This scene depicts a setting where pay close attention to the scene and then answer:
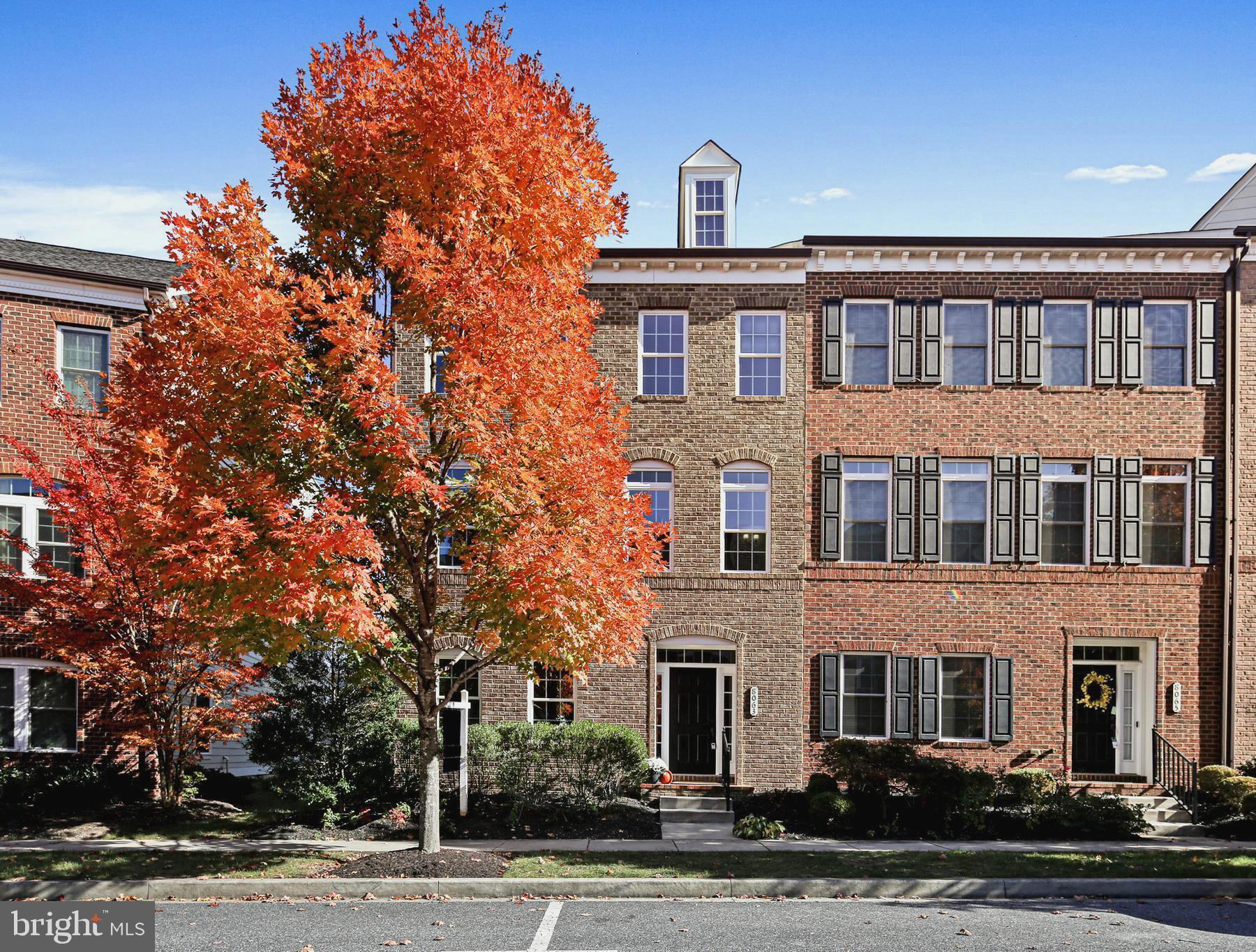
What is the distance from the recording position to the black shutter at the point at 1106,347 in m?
19.5

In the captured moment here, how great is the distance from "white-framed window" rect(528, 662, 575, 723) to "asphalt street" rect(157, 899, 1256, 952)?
7.32m

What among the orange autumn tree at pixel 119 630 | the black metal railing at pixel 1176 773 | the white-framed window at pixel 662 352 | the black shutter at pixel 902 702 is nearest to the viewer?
the orange autumn tree at pixel 119 630

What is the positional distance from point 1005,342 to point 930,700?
719 centimetres

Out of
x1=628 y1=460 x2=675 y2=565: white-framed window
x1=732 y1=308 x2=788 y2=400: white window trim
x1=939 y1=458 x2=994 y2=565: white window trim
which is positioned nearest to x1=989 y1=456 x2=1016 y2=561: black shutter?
x1=939 y1=458 x2=994 y2=565: white window trim

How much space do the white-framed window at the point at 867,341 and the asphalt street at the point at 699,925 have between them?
1057 centimetres

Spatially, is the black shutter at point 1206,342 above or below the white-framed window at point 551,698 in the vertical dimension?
above

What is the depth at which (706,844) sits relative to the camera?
15039mm

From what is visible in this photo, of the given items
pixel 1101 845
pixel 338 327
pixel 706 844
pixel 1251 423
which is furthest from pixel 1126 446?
pixel 338 327

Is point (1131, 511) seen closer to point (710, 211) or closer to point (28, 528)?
point (710, 211)

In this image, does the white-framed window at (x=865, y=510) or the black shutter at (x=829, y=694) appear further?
the white-framed window at (x=865, y=510)

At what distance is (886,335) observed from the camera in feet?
65.1

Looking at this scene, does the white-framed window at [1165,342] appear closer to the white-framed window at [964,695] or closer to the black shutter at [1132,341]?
the black shutter at [1132,341]

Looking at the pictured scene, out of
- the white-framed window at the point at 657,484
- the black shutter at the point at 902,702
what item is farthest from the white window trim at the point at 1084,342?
the white-framed window at the point at 657,484

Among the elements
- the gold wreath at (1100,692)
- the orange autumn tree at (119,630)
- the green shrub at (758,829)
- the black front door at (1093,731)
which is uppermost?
the orange autumn tree at (119,630)
